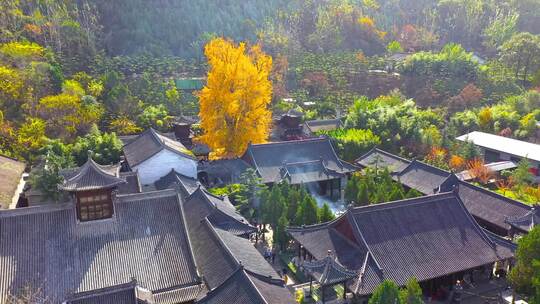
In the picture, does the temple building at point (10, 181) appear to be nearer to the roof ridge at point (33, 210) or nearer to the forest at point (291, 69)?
the forest at point (291, 69)

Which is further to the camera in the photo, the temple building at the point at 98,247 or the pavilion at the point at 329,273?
the pavilion at the point at 329,273

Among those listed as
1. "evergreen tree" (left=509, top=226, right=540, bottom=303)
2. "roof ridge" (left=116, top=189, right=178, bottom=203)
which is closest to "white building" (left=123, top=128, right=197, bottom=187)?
"roof ridge" (left=116, top=189, right=178, bottom=203)

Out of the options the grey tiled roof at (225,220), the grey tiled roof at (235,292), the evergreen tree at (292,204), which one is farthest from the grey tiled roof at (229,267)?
the evergreen tree at (292,204)

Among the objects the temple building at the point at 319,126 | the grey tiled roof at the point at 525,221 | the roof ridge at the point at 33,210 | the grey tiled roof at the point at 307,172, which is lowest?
the temple building at the point at 319,126

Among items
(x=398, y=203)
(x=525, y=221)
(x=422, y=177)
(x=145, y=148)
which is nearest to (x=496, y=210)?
(x=525, y=221)

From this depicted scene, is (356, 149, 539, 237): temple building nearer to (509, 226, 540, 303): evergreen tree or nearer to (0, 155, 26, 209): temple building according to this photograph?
(509, 226, 540, 303): evergreen tree

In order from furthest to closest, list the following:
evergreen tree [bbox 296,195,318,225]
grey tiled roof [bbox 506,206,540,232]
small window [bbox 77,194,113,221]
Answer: evergreen tree [bbox 296,195,318,225], grey tiled roof [bbox 506,206,540,232], small window [bbox 77,194,113,221]
